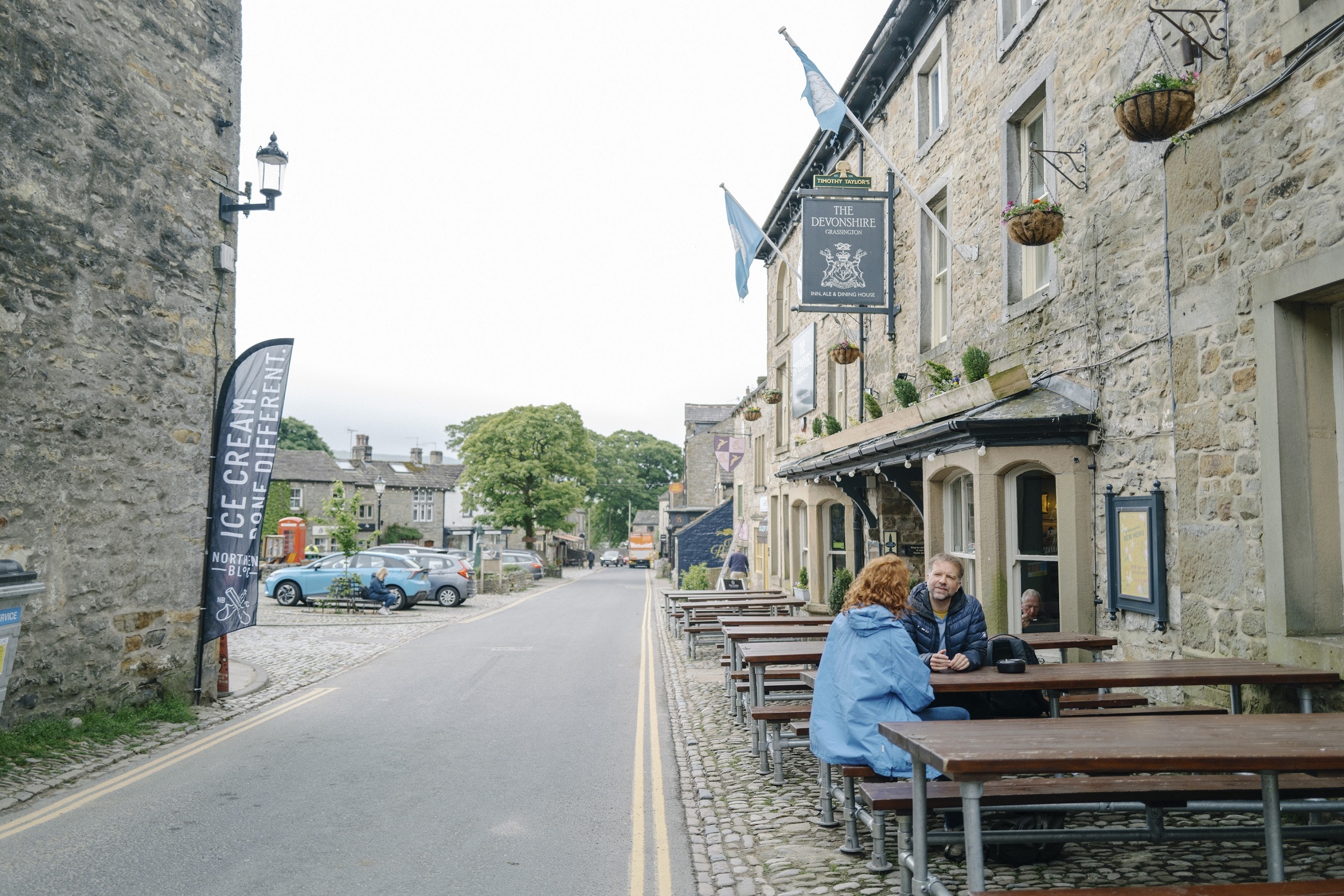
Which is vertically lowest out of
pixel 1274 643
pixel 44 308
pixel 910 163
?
pixel 1274 643

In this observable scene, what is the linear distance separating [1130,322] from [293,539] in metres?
36.7

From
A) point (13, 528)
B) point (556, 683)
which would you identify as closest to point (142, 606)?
point (13, 528)

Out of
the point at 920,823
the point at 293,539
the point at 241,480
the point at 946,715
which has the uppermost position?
the point at 241,480

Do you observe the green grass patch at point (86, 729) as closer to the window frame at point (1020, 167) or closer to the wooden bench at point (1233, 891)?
the wooden bench at point (1233, 891)

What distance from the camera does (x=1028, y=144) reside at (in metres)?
10.0

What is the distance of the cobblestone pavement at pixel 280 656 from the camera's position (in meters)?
6.80

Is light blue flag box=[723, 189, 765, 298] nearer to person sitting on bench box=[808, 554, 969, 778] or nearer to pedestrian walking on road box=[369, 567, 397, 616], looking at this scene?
person sitting on bench box=[808, 554, 969, 778]

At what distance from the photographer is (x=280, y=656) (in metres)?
14.4

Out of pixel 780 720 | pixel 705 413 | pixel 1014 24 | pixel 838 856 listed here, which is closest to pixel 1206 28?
pixel 1014 24

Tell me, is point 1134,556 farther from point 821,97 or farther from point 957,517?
point 821,97

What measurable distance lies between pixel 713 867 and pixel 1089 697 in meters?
3.09

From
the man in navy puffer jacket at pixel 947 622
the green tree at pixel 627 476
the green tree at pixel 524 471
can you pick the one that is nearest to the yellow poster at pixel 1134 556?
the man in navy puffer jacket at pixel 947 622

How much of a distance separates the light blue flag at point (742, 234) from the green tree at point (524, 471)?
35.7 m

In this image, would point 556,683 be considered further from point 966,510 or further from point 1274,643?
point 1274,643
